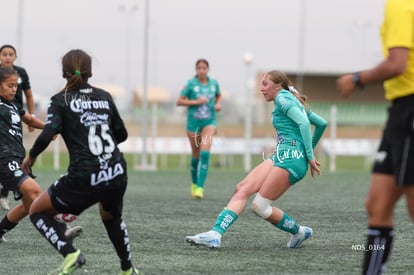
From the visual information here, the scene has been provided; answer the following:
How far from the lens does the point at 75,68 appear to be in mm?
6000

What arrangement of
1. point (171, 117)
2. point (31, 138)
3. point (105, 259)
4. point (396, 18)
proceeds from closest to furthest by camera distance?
point (396, 18) → point (105, 259) → point (31, 138) → point (171, 117)

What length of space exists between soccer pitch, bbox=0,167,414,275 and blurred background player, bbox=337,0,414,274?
1452mm

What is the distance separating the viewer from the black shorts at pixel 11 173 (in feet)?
25.8

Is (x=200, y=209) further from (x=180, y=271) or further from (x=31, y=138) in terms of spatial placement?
(x=31, y=138)

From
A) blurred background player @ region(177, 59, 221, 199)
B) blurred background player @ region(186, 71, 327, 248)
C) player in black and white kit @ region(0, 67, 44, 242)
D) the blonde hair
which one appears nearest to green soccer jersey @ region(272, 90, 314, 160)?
blurred background player @ region(186, 71, 327, 248)

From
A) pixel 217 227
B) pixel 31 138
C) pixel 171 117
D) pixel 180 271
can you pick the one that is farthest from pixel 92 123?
pixel 171 117

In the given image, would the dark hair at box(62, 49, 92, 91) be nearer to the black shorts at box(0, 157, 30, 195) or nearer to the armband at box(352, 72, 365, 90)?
the armband at box(352, 72, 365, 90)

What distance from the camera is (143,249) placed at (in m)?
7.94

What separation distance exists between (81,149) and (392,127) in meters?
2.02

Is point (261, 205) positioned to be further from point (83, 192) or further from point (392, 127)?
point (392, 127)

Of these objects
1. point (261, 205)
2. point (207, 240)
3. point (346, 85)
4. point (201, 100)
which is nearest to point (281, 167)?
point (261, 205)

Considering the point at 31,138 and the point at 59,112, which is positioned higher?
the point at 59,112

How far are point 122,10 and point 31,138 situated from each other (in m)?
23.5

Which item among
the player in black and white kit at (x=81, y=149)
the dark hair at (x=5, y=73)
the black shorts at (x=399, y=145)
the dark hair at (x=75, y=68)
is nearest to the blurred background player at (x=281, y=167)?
the player in black and white kit at (x=81, y=149)
